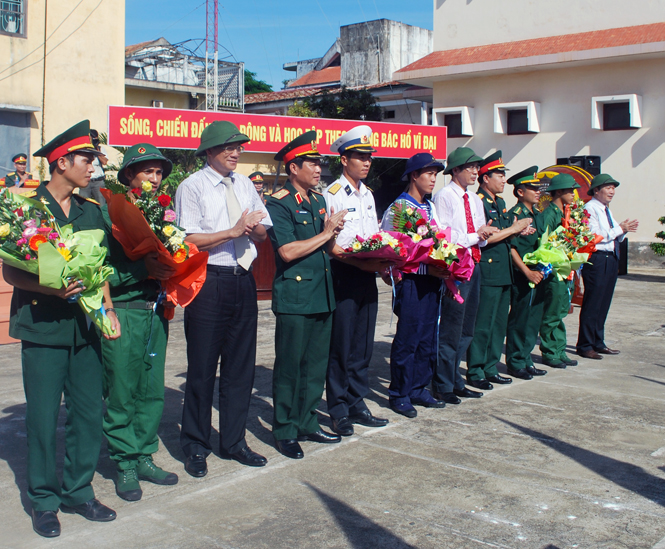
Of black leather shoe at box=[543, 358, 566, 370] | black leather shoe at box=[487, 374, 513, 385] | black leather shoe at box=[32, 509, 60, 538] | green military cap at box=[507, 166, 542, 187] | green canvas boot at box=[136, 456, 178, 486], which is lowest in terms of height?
black leather shoe at box=[32, 509, 60, 538]

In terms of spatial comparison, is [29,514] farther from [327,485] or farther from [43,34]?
[43,34]

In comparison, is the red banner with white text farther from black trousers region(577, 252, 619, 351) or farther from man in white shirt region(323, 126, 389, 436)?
man in white shirt region(323, 126, 389, 436)

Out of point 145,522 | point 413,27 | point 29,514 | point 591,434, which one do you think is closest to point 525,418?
point 591,434

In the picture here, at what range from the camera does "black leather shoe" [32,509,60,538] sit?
3459 millimetres

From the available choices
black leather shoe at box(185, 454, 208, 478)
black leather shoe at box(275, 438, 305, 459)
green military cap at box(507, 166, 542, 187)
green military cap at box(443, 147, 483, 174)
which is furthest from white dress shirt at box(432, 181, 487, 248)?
black leather shoe at box(185, 454, 208, 478)

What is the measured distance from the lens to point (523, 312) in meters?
7.15

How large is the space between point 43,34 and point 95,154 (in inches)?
792

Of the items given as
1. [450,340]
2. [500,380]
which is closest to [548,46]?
[500,380]

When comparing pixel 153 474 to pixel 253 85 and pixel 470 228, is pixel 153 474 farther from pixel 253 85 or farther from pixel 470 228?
pixel 253 85

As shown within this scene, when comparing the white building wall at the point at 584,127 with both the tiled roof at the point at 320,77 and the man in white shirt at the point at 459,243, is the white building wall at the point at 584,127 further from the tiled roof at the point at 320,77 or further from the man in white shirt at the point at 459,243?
the tiled roof at the point at 320,77

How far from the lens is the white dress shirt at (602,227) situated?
26.0 feet

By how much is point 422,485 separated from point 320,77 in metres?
42.8

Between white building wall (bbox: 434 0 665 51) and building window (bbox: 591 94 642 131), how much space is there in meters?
2.29

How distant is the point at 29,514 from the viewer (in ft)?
12.2
